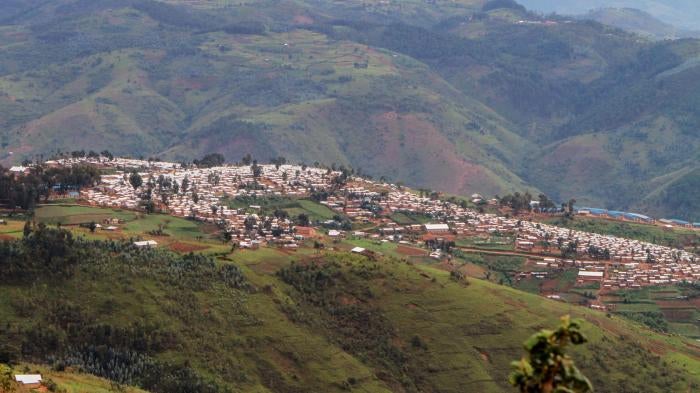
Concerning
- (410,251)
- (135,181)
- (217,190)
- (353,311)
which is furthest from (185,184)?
(353,311)

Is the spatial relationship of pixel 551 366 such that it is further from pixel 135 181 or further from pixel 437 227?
pixel 135 181

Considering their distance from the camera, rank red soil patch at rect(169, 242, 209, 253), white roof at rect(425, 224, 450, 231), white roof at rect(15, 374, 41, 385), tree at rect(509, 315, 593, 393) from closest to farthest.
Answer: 1. tree at rect(509, 315, 593, 393)
2. white roof at rect(15, 374, 41, 385)
3. red soil patch at rect(169, 242, 209, 253)
4. white roof at rect(425, 224, 450, 231)

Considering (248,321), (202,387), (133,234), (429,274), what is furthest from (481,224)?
(202,387)

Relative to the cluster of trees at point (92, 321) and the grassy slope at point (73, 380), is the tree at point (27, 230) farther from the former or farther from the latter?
the grassy slope at point (73, 380)

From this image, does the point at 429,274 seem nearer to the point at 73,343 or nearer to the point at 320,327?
the point at 320,327

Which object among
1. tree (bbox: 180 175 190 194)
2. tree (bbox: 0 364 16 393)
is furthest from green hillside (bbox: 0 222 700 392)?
tree (bbox: 180 175 190 194)

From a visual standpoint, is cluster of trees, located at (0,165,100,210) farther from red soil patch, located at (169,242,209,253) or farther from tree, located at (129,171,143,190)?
red soil patch, located at (169,242,209,253)

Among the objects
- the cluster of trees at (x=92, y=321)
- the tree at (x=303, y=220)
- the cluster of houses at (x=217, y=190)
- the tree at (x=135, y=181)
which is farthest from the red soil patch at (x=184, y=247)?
the tree at (x=135, y=181)
